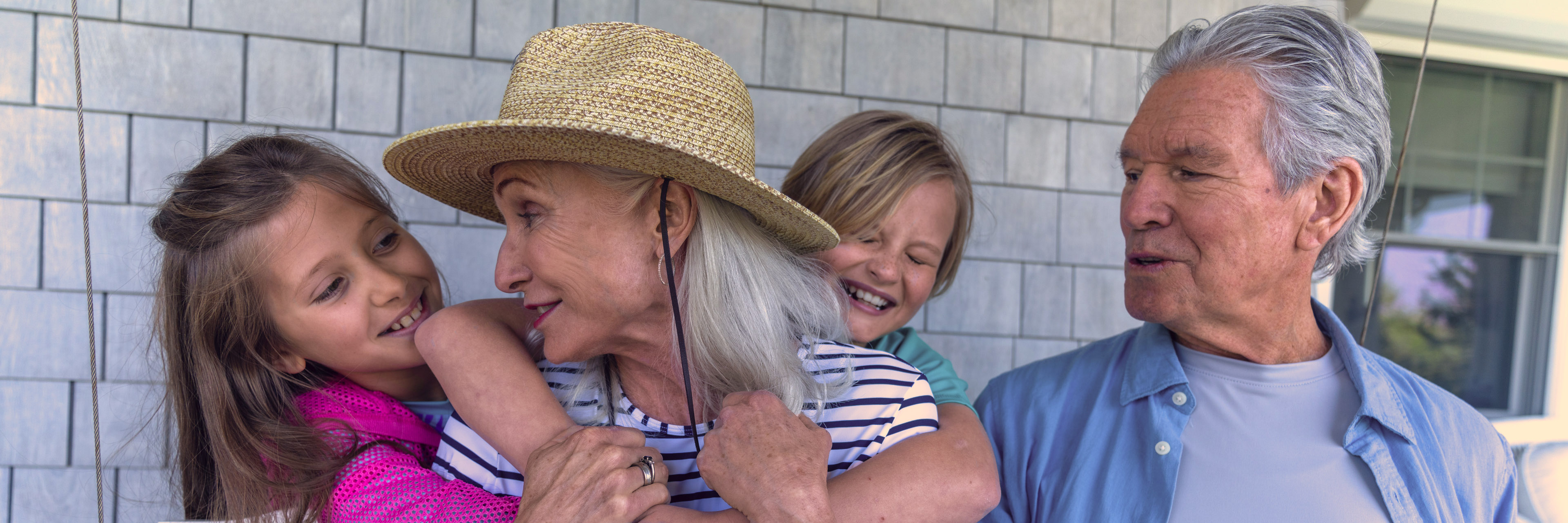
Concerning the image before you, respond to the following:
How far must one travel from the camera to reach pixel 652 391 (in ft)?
5.12

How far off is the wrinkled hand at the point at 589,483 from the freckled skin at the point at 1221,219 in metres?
1.11

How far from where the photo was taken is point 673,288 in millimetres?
1335

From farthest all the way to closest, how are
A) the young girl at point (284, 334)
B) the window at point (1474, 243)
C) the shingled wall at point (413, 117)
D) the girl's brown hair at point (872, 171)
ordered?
the window at point (1474, 243)
the shingled wall at point (413, 117)
the girl's brown hair at point (872, 171)
the young girl at point (284, 334)

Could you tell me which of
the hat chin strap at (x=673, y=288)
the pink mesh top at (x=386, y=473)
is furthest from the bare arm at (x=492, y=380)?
the hat chin strap at (x=673, y=288)

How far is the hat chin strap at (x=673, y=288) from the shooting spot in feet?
4.40

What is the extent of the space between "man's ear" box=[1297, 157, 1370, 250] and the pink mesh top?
1.67 metres

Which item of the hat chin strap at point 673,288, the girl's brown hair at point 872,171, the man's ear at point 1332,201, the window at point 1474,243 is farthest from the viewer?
the window at point 1474,243

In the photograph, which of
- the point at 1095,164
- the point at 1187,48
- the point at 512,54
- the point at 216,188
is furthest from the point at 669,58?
the point at 1095,164

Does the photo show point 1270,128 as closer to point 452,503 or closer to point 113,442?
point 452,503

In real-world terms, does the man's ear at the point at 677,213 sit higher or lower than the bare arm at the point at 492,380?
higher

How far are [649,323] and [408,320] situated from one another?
626 millimetres

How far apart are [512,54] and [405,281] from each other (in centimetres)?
104

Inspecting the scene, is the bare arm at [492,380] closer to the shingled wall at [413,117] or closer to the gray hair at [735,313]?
the gray hair at [735,313]

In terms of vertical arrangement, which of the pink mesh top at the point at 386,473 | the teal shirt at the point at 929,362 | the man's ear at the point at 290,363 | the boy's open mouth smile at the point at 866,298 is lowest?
the pink mesh top at the point at 386,473
